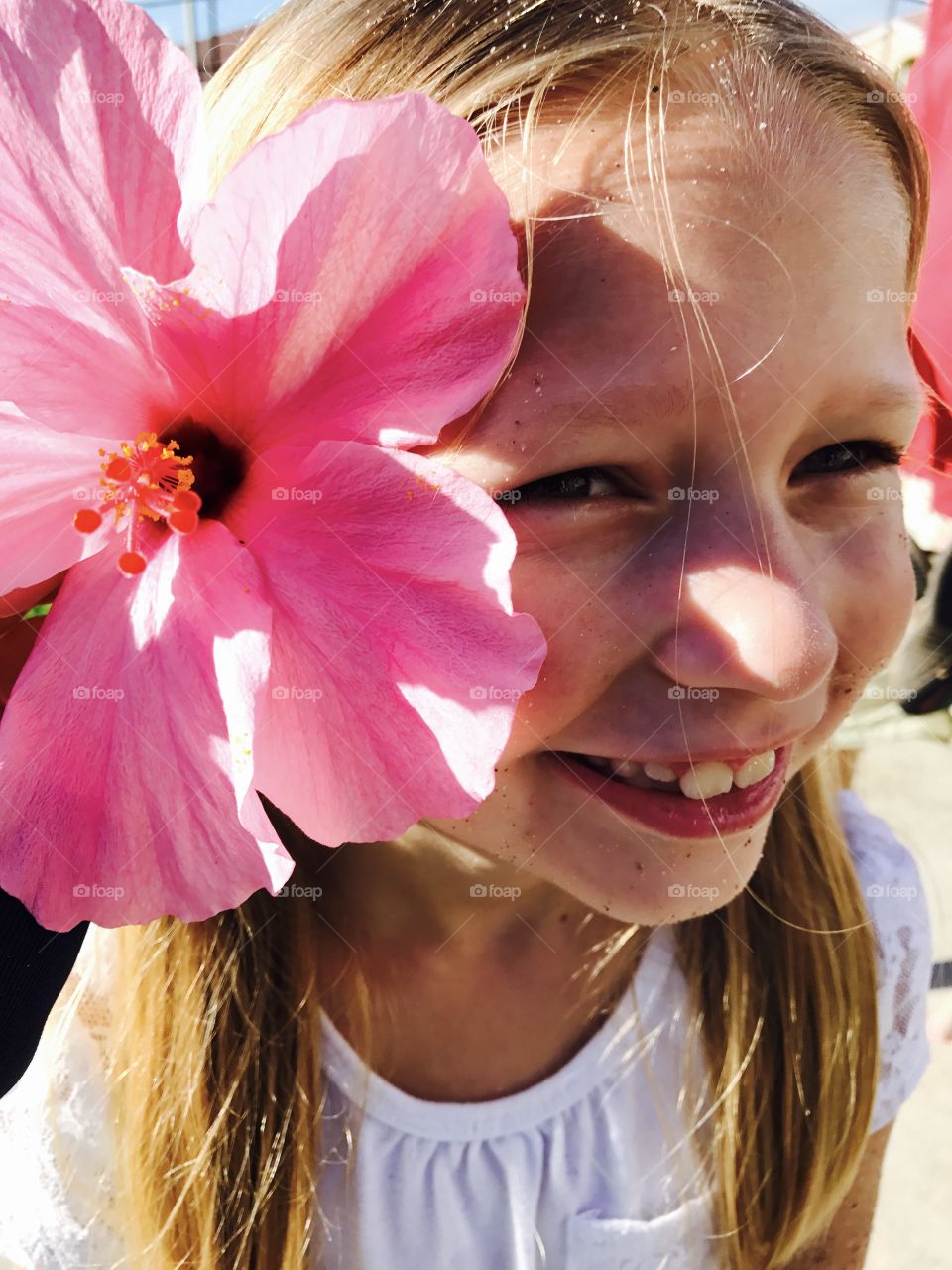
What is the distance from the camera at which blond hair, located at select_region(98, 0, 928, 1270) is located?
786 millimetres

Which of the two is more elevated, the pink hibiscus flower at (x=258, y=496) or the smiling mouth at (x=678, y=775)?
the pink hibiscus flower at (x=258, y=496)

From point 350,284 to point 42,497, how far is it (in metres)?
0.20

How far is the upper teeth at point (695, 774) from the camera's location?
84 centimetres

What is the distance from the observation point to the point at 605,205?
0.72 m

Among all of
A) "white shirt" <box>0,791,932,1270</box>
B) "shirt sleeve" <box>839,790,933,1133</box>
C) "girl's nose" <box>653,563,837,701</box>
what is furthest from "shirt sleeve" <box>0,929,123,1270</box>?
"shirt sleeve" <box>839,790,933,1133</box>

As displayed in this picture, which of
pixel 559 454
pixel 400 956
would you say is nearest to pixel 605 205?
pixel 559 454

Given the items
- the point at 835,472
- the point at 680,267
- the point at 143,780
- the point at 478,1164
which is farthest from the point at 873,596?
the point at 478,1164

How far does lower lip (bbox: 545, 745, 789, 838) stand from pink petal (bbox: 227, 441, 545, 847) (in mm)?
265

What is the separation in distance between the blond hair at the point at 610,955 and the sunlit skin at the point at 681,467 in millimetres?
65

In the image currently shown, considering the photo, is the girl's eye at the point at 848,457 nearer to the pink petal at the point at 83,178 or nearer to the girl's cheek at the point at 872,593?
the girl's cheek at the point at 872,593

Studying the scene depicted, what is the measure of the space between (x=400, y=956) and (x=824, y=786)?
553 mm

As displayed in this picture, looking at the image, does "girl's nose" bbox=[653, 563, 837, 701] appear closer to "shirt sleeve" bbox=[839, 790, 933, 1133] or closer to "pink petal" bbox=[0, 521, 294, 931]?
"pink petal" bbox=[0, 521, 294, 931]

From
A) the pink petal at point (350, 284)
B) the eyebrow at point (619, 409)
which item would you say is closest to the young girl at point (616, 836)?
the eyebrow at point (619, 409)

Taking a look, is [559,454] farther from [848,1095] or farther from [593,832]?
[848,1095]
